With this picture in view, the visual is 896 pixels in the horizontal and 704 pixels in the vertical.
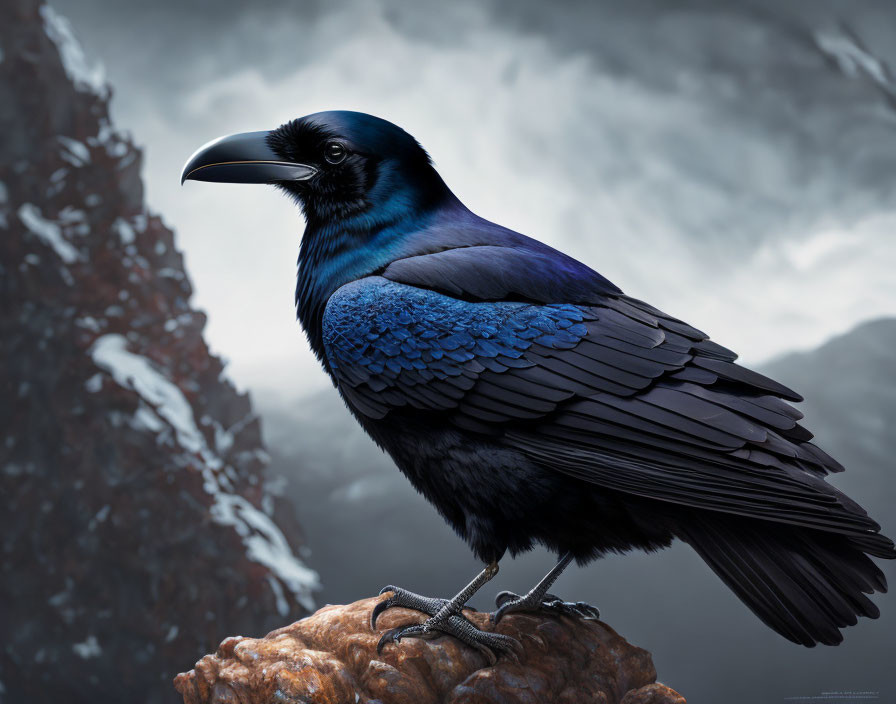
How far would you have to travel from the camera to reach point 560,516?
3.45 meters

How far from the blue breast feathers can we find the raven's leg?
1088mm

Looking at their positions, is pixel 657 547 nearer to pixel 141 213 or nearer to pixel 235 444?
pixel 235 444

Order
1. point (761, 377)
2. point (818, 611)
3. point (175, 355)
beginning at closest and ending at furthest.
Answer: point (818, 611) < point (761, 377) < point (175, 355)

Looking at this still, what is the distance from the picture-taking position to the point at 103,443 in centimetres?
874

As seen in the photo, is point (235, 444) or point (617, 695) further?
point (235, 444)

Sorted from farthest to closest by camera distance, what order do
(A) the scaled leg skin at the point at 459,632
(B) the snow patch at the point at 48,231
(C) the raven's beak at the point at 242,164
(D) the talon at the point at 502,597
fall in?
(B) the snow patch at the point at 48,231 < (D) the talon at the point at 502,597 < (C) the raven's beak at the point at 242,164 < (A) the scaled leg skin at the point at 459,632

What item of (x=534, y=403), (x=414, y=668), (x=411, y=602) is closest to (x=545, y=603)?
(x=411, y=602)

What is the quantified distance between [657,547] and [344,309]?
1.73m

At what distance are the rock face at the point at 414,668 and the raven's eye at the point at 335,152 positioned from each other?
219cm

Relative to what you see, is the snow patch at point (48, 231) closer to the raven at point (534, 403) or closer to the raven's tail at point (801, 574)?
the raven at point (534, 403)

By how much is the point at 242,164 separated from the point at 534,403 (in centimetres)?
203

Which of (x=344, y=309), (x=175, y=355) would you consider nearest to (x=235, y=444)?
(x=175, y=355)

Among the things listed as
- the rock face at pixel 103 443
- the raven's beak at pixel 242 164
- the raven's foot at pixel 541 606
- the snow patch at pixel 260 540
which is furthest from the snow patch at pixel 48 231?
the raven's foot at pixel 541 606

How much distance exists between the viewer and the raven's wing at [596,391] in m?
3.07
